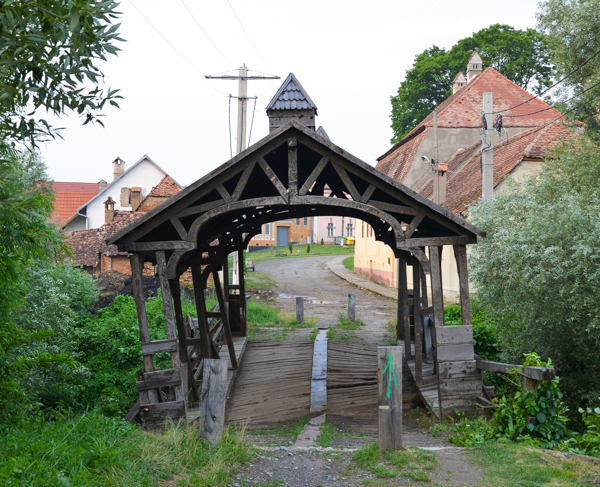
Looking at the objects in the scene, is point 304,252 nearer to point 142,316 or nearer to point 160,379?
point 142,316

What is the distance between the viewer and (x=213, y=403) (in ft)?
19.1

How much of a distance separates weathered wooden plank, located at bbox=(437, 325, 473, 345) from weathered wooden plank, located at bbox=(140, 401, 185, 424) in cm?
376

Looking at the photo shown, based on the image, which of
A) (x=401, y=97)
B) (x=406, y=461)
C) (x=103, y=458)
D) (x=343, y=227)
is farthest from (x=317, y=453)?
(x=343, y=227)

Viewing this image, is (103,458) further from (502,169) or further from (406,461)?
(502,169)

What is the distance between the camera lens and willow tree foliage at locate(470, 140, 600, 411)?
27.8ft

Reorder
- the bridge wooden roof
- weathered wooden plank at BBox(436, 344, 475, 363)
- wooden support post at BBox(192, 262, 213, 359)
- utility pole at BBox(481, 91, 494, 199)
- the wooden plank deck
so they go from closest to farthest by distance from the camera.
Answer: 1. the bridge wooden roof
2. weathered wooden plank at BBox(436, 344, 475, 363)
3. the wooden plank deck
4. wooden support post at BBox(192, 262, 213, 359)
5. utility pole at BBox(481, 91, 494, 199)

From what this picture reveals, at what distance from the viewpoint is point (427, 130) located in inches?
995

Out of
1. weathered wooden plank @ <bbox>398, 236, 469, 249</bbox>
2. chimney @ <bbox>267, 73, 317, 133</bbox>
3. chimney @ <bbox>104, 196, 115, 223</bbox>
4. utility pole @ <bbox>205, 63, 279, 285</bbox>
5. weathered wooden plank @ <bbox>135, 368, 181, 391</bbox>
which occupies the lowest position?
weathered wooden plank @ <bbox>135, 368, 181, 391</bbox>

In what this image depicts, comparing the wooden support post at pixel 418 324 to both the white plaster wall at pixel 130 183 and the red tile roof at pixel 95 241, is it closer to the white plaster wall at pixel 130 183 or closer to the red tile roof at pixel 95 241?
the red tile roof at pixel 95 241

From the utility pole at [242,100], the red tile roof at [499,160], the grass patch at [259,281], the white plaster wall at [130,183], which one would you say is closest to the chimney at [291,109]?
the red tile roof at [499,160]

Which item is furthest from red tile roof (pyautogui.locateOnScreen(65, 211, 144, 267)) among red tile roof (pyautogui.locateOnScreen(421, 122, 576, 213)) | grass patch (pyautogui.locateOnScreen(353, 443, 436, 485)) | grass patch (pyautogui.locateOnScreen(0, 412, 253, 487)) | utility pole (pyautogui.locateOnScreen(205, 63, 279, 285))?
grass patch (pyautogui.locateOnScreen(353, 443, 436, 485))

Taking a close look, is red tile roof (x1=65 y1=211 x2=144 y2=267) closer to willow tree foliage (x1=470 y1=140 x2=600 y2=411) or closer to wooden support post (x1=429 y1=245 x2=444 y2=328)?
willow tree foliage (x1=470 y1=140 x2=600 y2=411)

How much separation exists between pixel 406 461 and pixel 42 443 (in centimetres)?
339

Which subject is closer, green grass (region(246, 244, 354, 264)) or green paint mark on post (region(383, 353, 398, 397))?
green paint mark on post (region(383, 353, 398, 397))
